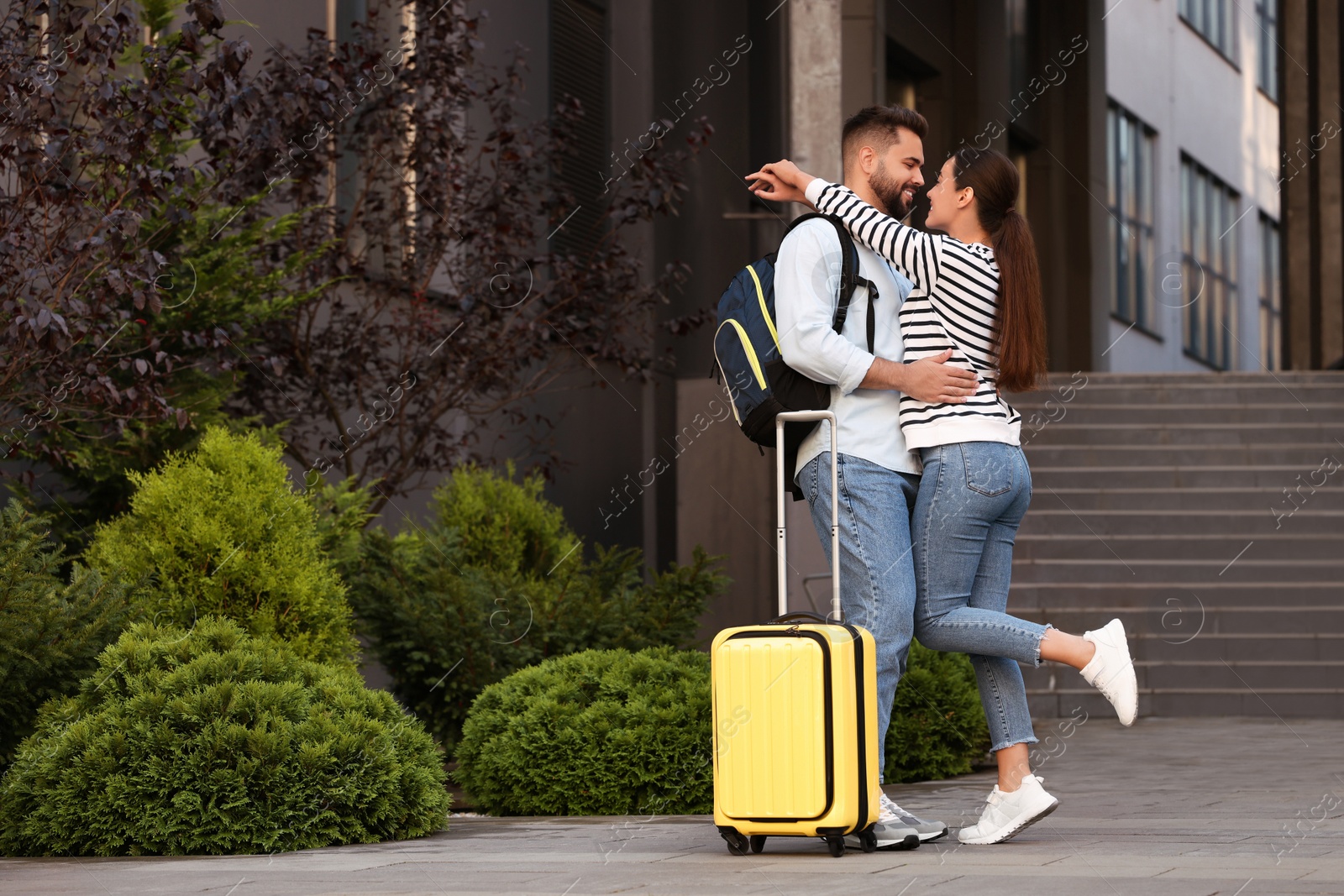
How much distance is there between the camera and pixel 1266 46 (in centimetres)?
3550

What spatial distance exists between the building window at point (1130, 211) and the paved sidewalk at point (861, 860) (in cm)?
2185

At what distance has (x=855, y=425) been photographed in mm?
5117

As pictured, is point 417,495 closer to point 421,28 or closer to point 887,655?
point 421,28

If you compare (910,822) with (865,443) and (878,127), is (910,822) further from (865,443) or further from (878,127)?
(878,127)

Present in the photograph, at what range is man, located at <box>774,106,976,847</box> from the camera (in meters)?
4.98

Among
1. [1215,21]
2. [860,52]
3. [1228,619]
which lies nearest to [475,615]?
[1228,619]

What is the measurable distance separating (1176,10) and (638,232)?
18.0 m

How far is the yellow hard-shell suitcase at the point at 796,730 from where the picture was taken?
4.73m

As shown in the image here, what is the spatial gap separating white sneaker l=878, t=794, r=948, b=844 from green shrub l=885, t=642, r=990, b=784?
8.38 ft

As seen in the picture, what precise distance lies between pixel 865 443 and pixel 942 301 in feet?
1.62

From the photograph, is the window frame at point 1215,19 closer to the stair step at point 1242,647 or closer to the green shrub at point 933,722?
the stair step at point 1242,647

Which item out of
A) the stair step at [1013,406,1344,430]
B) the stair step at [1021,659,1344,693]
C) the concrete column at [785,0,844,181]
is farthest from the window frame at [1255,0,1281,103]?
the stair step at [1021,659,1344,693]

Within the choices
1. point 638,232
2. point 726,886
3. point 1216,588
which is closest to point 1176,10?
point 638,232

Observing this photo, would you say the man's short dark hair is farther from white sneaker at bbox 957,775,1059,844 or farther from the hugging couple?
white sneaker at bbox 957,775,1059,844
